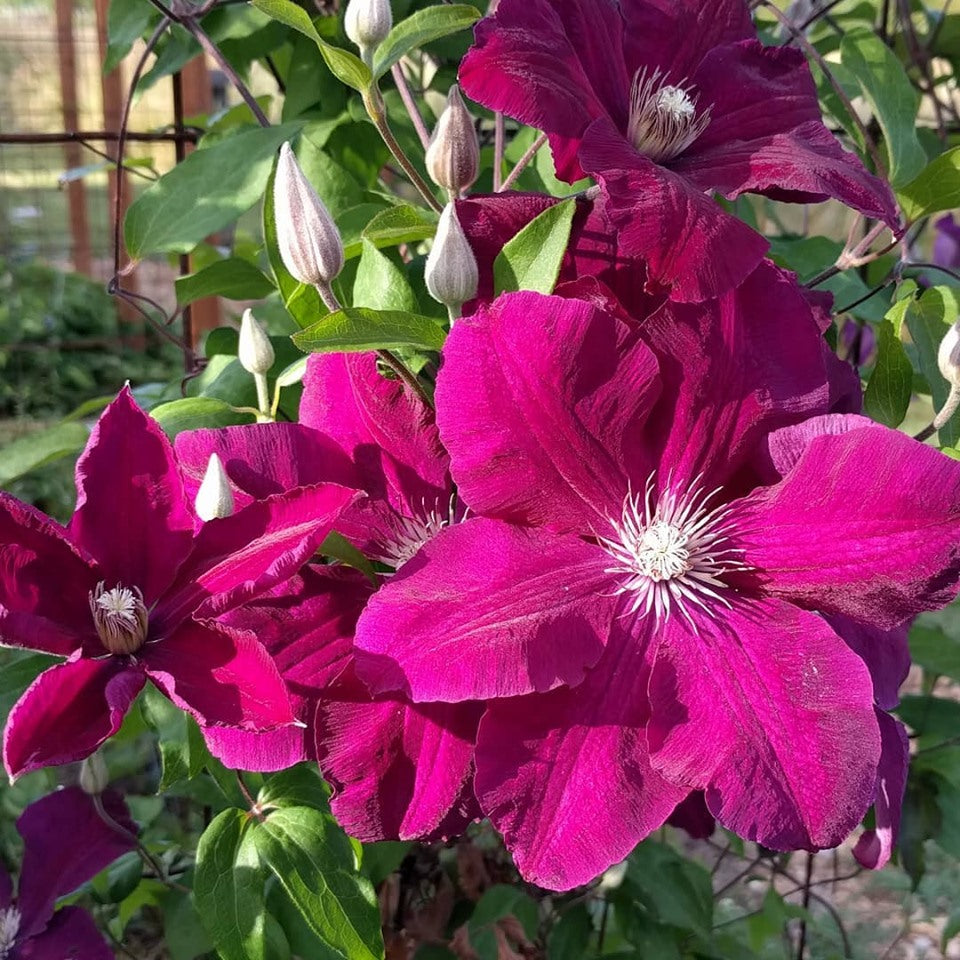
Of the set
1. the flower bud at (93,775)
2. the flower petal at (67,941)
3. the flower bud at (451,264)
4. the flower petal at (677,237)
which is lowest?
Answer: the flower petal at (67,941)

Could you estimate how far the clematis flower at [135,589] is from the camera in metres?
0.51

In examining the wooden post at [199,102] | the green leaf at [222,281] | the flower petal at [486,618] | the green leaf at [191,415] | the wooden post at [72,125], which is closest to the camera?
the flower petal at [486,618]

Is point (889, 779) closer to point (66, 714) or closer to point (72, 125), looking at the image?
point (66, 714)

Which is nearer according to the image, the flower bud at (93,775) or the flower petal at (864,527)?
the flower petal at (864,527)

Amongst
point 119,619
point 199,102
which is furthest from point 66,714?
point 199,102

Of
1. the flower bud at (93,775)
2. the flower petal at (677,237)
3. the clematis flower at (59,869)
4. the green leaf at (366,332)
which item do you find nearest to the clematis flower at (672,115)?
the flower petal at (677,237)

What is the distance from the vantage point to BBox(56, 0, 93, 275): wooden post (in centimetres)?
363

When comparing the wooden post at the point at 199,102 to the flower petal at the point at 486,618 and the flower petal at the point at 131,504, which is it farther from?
the flower petal at the point at 486,618

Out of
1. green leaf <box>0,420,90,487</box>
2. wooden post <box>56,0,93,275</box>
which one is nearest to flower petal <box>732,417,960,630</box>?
green leaf <box>0,420,90,487</box>

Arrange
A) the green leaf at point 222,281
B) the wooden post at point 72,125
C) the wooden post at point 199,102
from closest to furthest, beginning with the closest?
the green leaf at point 222,281 < the wooden post at point 199,102 < the wooden post at point 72,125

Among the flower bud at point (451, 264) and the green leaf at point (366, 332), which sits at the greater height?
the flower bud at point (451, 264)

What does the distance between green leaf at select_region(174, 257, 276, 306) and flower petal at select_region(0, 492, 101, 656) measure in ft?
1.22

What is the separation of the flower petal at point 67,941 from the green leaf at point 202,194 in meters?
0.54

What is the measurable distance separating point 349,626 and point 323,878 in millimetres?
219
